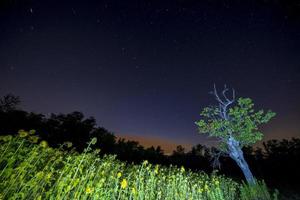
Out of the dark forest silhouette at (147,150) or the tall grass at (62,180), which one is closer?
the tall grass at (62,180)

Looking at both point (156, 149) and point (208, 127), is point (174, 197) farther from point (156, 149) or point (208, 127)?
point (156, 149)

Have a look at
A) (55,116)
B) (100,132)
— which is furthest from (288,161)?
(55,116)

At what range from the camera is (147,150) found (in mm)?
21781

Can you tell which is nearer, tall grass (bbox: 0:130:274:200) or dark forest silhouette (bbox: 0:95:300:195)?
tall grass (bbox: 0:130:274:200)

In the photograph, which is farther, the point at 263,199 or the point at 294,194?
the point at 294,194

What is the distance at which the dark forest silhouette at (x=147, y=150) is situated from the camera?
16031 millimetres

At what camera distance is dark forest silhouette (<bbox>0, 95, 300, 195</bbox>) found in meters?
16.0

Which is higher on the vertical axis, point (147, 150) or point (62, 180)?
point (147, 150)

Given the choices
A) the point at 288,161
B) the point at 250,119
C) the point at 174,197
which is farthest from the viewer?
the point at 288,161

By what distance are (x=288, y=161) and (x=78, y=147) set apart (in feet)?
59.6

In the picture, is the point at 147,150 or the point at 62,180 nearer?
the point at 62,180

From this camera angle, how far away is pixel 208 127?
15180 millimetres

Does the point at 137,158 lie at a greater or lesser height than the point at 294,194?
greater

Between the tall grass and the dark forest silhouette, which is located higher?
the dark forest silhouette
